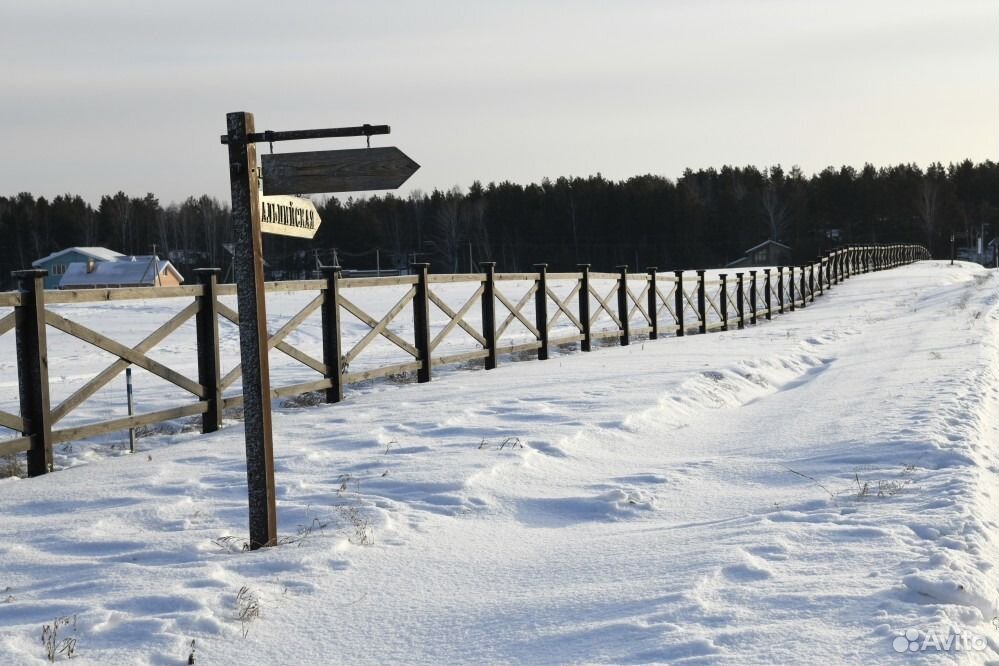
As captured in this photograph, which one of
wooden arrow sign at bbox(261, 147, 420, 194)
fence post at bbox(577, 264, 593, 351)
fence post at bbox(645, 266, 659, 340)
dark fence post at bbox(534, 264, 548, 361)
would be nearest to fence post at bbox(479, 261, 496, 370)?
dark fence post at bbox(534, 264, 548, 361)

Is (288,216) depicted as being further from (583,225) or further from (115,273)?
(583,225)

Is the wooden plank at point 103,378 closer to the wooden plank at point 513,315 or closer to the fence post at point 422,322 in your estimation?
the fence post at point 422,322

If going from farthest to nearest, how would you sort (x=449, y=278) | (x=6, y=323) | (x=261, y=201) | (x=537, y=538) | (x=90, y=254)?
1. (x=90, y=254)
2. (x=449, y=278)
3. (x=6, y=323)
4. (x=537, y=538)
5. (x=261, y=201)

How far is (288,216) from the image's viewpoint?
16.3 feet

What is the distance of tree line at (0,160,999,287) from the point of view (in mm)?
94500

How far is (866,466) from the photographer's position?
6.19 m

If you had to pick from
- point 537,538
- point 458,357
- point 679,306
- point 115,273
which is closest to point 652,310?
point 679,306

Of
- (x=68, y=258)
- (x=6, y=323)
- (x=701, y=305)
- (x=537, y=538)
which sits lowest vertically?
(x=537, y=538)

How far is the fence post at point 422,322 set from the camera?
1052cm

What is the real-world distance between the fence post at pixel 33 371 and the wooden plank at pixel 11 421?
0.15ft

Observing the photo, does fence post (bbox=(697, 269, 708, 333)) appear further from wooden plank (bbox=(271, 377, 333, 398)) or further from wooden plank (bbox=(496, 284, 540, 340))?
wooden plank (bbox=(271, 377, 333, 398))

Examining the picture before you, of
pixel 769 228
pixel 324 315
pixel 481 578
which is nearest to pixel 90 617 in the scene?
pixel 481 578

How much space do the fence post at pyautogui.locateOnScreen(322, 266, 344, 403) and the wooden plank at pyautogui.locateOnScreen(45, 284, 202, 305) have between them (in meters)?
1.59

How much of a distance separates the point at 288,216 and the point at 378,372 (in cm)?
508
